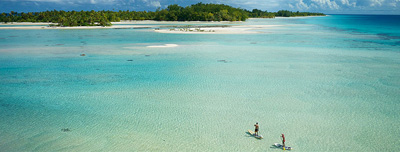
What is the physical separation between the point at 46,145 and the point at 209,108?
19.7ft

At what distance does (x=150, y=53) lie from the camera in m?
27.5

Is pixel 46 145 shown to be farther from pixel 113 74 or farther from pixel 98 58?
pixel 98 58

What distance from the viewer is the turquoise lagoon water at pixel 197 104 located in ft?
30.5

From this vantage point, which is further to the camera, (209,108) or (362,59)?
(362,59)

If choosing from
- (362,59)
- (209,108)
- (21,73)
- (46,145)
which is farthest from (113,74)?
(362,59)

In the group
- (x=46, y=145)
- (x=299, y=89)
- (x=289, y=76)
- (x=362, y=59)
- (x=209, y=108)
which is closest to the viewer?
(x=46, y=145)

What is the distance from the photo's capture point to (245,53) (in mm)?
27391

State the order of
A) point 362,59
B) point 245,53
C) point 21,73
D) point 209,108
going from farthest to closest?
1. point 245,53
2. point 362,59
3. point 21,73
4. point 209,108

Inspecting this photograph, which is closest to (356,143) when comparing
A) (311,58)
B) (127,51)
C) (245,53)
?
(311,58)

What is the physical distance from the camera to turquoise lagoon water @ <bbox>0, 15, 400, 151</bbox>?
9.28 m

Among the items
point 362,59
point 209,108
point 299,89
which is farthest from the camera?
point 362,59

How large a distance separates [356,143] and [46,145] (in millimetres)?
9240

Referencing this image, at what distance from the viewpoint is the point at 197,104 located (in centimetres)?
1288

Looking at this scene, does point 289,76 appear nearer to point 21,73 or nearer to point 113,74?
point 113,74
